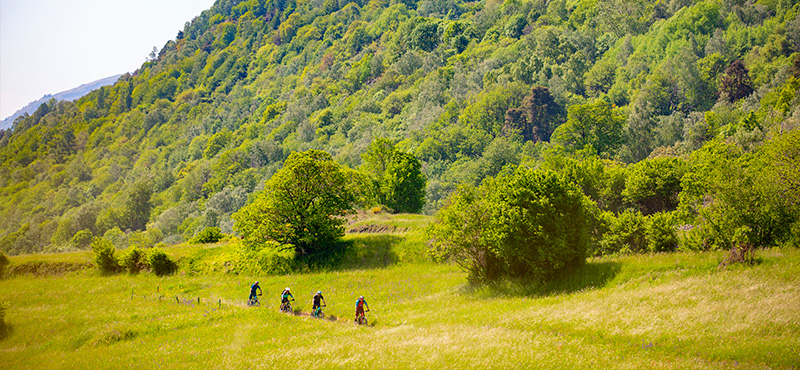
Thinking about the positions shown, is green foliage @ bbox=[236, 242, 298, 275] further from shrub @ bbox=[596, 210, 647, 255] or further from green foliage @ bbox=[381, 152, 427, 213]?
shrub @ bbox=[596, 210, 647, 255]

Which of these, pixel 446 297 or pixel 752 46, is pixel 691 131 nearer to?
pixel 752 46

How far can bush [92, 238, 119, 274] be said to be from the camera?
47.7m

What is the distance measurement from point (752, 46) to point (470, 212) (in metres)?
131

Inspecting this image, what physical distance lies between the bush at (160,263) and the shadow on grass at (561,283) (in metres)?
33.8

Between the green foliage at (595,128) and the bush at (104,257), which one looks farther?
the green foliage at (595,128)

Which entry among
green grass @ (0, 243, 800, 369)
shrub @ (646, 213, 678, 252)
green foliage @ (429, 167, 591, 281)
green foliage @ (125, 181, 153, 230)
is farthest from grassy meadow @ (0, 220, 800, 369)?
green foliage @ (125, 181, 153, 230)

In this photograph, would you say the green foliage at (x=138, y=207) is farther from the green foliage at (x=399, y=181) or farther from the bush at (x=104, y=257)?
the green foliage at (x=399, y=181)

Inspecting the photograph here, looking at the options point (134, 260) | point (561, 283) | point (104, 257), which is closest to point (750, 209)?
point (561, 283)

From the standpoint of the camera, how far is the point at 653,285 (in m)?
27.0

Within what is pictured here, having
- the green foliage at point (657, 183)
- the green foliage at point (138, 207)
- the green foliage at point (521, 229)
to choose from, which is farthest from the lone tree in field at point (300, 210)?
the green foliage at point (138, 207)

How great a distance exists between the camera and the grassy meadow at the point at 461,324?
19.2 metres

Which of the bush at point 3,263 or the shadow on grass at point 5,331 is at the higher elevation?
the bush at point 3,263


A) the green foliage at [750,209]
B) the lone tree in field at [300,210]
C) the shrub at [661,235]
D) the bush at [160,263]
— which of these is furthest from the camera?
the lone tree in field at [300,210]

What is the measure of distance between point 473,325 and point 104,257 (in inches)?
1694
